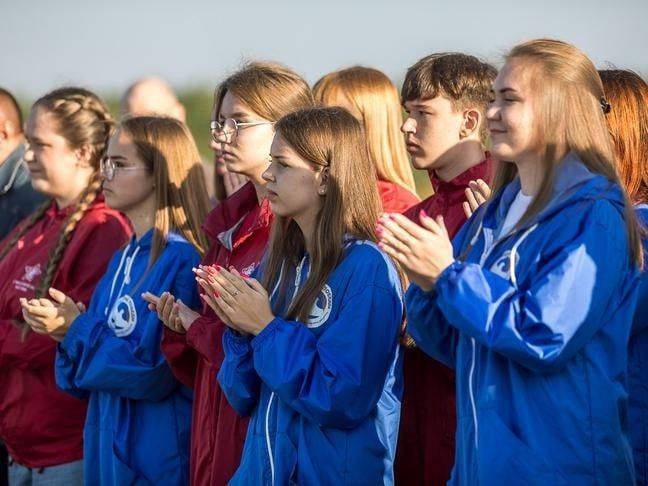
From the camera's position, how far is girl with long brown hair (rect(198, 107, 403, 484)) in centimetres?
340

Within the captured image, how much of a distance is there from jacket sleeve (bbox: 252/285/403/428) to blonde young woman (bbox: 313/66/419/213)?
1.05 metres

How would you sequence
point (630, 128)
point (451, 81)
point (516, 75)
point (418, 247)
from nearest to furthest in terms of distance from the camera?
point (418, 247)
point (516, 75)
point (630, 128)
point (451, 81)

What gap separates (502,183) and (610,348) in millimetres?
661

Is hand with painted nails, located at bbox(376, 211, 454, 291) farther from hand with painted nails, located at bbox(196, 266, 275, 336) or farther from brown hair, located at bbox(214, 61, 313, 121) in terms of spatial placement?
brown hair, located at bbox(214, 61, 313, 121)

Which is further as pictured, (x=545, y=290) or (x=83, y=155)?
(x=83, y=155)

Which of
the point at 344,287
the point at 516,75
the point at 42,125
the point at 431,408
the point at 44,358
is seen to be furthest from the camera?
the point at 42,125

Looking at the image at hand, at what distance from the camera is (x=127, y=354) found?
438cm

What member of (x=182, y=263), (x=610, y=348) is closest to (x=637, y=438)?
(x=610, y=348)

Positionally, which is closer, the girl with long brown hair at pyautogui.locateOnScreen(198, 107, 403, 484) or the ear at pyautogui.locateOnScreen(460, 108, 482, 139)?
the girl with long brown hair at pyautogui.locateOnScreen(198, 107, 403, 484)

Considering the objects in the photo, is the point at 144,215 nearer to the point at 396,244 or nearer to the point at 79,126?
the point at 79,126

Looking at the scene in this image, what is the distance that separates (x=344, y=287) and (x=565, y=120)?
935 mm

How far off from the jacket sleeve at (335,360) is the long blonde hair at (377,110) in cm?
123

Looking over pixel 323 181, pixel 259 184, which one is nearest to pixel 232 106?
pixel 259 184

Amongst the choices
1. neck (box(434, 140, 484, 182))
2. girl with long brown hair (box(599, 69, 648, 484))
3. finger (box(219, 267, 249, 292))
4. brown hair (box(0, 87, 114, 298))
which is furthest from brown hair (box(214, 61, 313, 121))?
girl with long brown hair (box(599, 69, 648, 484))
